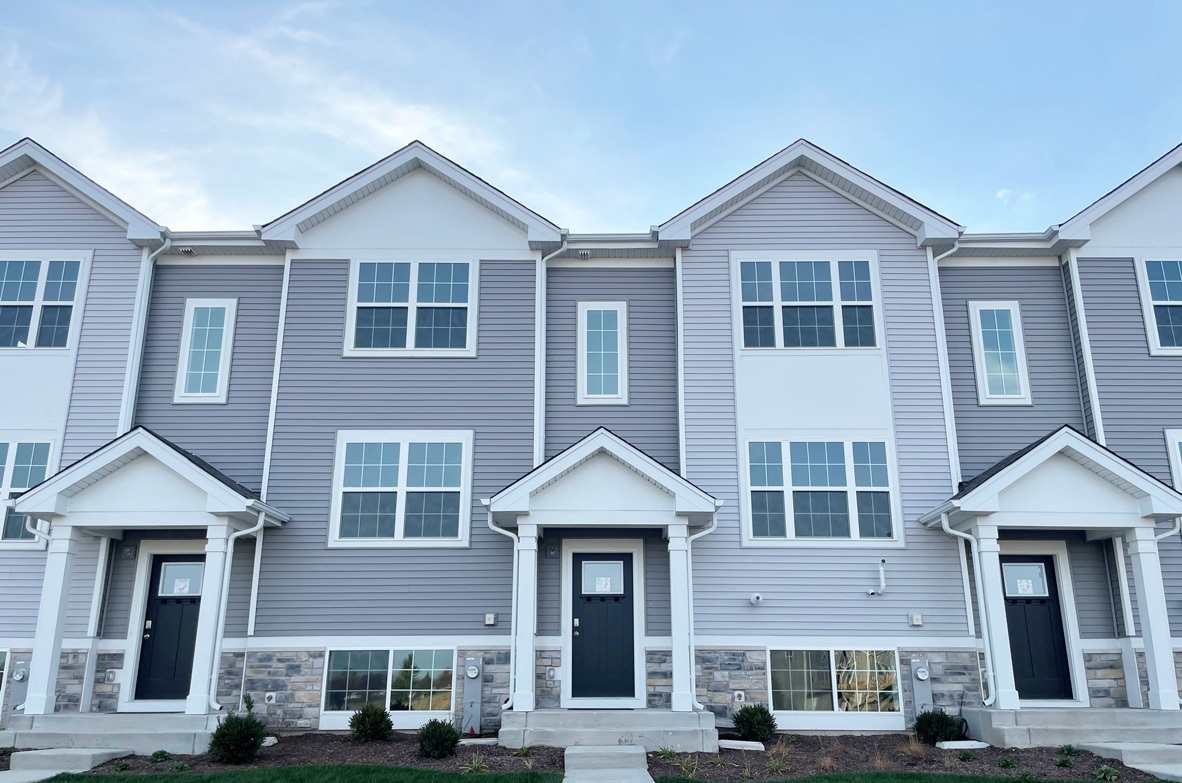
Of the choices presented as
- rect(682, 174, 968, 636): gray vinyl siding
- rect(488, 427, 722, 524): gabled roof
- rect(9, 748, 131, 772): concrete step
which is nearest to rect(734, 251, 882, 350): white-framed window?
rect(682, 174, 968, 636): gray vinyl siding

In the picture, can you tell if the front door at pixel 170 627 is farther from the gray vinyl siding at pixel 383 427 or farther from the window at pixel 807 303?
the window at pixel 807 303

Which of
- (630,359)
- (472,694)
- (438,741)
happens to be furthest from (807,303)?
(438,741)

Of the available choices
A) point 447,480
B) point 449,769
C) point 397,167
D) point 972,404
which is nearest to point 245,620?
point 447,480

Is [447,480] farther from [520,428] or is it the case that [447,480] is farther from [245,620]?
[245,620]

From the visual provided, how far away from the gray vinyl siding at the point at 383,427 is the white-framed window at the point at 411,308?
0.56ft

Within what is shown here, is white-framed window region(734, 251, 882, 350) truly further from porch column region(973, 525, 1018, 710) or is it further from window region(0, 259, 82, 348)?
window region(0, 259, 82, 348)

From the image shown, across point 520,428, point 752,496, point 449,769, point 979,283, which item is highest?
point 979,283

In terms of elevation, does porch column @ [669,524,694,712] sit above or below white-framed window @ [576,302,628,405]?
below

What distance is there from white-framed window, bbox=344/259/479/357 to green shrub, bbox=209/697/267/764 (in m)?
5.44

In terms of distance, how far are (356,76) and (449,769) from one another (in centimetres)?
1177

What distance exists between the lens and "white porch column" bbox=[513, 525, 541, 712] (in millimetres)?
10578

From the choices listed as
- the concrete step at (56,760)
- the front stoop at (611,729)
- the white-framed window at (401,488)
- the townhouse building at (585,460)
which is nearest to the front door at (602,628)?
the townhouse building at (585,460)

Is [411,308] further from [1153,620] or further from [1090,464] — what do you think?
[1153,620]

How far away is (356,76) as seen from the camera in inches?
594
